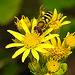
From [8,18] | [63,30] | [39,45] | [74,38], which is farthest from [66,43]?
[8,18]

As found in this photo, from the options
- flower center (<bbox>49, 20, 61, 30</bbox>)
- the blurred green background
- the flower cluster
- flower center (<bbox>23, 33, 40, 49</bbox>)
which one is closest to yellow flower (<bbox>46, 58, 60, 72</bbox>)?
the flower cluster

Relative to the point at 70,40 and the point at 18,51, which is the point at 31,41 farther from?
the point at 70,40

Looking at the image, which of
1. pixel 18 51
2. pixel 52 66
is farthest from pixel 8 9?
pixel 52 66

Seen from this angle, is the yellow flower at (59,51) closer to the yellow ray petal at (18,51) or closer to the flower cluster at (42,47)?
the flower cluster at (42,47)

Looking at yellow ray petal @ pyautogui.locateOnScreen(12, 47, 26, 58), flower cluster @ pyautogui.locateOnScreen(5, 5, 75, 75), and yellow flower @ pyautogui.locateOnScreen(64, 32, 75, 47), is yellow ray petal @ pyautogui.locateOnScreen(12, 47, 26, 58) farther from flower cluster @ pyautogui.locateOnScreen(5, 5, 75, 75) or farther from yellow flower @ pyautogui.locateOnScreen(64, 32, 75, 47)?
yellow flower @ pyautogui.locateOnScreen(64, 32, 75, 47)

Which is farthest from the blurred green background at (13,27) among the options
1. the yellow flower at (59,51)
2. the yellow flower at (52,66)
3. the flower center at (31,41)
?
the yellow flower at (52,66)

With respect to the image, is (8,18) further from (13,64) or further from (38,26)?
(38,26)
